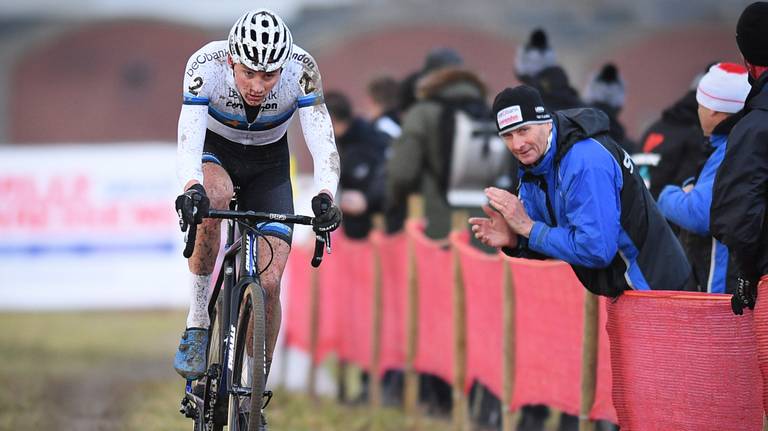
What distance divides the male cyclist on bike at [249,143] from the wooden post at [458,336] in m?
2.30

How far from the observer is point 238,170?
657cm

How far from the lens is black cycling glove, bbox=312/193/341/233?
5.93 meters

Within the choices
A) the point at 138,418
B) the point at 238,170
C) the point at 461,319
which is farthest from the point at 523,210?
the point at 138,418

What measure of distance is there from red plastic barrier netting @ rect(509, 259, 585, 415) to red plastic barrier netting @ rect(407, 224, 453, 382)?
5.48 feet

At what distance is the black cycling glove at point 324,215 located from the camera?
5.93m

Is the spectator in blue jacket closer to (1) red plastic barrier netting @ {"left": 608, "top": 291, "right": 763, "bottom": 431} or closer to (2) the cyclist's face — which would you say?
(1) red plastic barrier netting @ {"left": 608, "top": 291, "right": 763, "bottom": 431}

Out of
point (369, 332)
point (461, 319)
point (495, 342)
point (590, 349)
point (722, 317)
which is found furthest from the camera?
point (369, 332)

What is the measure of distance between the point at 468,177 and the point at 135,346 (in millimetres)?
6429

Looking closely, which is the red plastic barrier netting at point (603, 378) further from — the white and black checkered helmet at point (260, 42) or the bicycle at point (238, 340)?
the white and black checkered helmet at point (260, 42)

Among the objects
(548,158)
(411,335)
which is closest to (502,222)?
(548,158)

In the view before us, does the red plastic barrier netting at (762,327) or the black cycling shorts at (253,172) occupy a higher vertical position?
the black cycling shorts at (253,172)

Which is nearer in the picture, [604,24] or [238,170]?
[238,170]

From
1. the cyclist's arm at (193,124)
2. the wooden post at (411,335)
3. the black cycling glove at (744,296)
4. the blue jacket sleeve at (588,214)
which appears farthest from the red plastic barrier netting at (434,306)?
the black cycling glove at (744,296)

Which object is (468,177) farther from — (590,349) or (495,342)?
(590,349)
